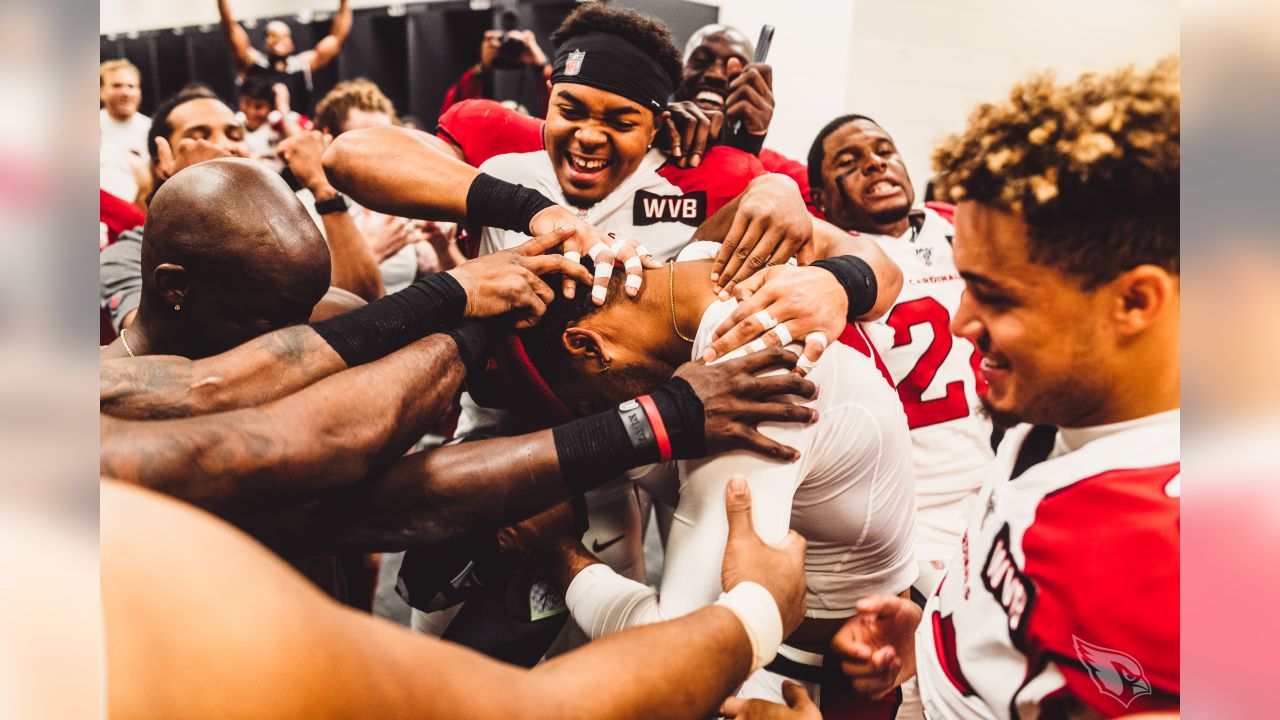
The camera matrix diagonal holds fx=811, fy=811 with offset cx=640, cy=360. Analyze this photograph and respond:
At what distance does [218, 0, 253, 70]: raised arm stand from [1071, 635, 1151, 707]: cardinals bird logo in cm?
199

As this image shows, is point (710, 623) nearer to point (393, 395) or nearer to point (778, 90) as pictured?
point (393, 395)

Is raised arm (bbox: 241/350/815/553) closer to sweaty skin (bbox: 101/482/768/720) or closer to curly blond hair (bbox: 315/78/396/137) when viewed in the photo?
sweaty skin (bbox: 101/482/768/720)

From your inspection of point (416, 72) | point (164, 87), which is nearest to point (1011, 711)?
point (416, 72)

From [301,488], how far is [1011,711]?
0.96m

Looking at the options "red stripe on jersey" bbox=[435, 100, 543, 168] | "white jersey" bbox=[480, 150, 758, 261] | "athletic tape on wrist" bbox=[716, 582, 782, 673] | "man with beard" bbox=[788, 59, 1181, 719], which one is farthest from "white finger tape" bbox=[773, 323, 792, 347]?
"red stripe on jersey" bbox=[435, 100, 543, 168]

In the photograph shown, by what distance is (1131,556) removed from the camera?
89cm

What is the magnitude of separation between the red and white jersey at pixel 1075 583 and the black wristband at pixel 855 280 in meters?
0.34

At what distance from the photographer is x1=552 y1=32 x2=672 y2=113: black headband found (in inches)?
58.8

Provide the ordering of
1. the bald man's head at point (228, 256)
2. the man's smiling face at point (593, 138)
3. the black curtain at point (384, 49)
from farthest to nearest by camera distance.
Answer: the black curtain at point (384, 49) < the man's smiling face at point (593, 138) < the bald man's head at point (228, 256)

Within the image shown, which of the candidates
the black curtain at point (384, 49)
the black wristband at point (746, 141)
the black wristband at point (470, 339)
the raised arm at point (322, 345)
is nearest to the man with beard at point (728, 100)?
the black wristband at point (746, 141)

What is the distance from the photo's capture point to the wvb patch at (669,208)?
5.40 ft

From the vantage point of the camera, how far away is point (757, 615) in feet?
3.43

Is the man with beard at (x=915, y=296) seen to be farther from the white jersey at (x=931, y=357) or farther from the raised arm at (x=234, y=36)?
the raised arm at (x=234, y=36)

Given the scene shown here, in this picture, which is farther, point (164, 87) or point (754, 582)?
point (164, 87)
